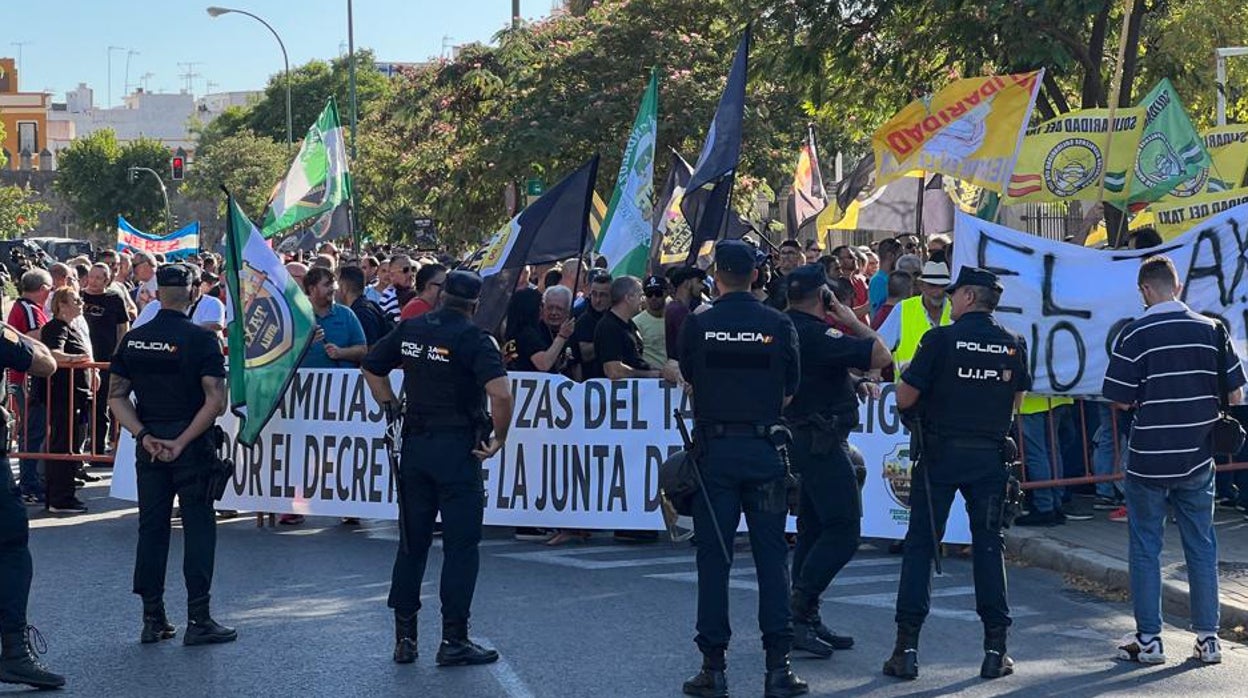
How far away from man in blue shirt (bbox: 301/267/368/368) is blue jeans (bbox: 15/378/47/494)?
2.52 m

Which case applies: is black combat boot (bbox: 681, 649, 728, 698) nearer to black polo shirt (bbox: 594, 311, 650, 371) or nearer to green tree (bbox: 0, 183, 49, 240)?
black polo shirt (bbox: 594, 311, 650, 371)

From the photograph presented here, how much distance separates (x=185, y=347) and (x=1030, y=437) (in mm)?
6052

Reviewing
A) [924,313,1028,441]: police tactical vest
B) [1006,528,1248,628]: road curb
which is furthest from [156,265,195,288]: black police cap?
[1006,528,1248,628]: road curb

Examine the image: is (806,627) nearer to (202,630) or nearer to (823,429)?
(823,429)

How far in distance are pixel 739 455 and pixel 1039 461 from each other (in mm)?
5020

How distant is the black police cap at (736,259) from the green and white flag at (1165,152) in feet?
23.8

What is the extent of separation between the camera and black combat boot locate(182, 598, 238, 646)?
848cm

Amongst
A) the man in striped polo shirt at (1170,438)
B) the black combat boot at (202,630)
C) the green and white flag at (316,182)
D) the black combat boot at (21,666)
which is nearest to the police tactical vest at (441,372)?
the black combat boot at (202,630)

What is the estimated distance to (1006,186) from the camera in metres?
13.9

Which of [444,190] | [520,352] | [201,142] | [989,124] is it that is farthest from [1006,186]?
[201,142]

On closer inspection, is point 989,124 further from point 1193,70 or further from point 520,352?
point 1193,70

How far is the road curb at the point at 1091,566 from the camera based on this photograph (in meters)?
9.15

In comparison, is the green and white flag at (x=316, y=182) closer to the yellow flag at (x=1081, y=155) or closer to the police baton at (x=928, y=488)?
the yellow flag at (x=1081, y=155)

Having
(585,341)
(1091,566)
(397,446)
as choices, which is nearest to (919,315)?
(1091,566)
